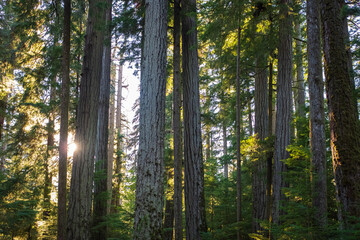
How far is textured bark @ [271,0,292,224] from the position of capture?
7.72 meters

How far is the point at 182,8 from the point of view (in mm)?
8555

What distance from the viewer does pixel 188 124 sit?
27.6 ft

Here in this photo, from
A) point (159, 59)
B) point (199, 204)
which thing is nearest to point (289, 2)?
point (159, 59)

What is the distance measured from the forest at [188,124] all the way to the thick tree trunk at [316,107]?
1.0 inches

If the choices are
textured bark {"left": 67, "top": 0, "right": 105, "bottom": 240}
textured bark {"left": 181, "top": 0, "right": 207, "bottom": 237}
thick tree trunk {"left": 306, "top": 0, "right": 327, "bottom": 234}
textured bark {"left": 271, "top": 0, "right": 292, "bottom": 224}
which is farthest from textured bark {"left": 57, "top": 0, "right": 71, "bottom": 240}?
textured bark {"left": 271, "top": 0, "right": 292, "bottom": 224}

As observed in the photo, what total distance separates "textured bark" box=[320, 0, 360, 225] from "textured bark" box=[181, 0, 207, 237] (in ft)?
13.1

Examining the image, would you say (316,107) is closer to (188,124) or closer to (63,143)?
(188,124)

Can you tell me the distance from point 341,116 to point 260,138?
529 cm

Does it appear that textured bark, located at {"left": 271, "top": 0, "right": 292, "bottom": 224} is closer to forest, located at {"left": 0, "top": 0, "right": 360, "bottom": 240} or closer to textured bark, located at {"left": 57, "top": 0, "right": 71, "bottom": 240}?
forest, located at {"left": 0, "top": 0, "right": 360, "bottom": 240}

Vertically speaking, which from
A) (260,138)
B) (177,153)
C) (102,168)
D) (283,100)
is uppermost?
(283,100)

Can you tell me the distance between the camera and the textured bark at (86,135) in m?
6.75

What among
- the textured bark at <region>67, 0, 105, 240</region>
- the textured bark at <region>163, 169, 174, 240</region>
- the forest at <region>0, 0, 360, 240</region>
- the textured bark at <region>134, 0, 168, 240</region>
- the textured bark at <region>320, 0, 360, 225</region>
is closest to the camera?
the textured bark at <region>320, 0, 360, 225</region>

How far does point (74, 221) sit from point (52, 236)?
335 centimetres

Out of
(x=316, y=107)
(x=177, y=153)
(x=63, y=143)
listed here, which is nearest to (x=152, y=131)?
(x=177, y=153)
